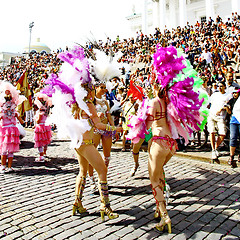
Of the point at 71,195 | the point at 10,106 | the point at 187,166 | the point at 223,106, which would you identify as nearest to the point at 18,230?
the point at 71,195

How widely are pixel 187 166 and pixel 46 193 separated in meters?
3.61

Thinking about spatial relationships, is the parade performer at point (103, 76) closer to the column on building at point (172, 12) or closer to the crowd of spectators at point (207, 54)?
the crowd of spectators at point (207, 54)

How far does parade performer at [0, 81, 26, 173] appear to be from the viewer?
19.2 ft

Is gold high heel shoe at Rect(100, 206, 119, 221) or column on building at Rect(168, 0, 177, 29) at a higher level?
column on building at Rect(168, 0, 177, 29)

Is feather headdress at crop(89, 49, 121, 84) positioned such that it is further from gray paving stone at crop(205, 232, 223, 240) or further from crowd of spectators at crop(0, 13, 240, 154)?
crowd of spectators at crop(0, 13, 240, 154)

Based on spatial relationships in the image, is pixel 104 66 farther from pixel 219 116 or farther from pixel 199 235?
pixel 219 116

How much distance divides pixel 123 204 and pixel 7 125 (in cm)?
389

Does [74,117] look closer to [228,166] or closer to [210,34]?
[228,166]

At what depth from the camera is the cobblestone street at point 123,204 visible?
3059mm

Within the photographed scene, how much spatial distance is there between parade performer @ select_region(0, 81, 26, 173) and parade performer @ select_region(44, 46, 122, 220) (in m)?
3.04

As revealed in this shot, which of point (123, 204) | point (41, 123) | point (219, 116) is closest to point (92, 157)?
point (123, 204)

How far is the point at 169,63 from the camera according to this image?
316 centimetres

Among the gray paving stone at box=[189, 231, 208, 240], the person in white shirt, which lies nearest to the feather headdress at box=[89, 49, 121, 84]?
the gray paving stone at box=[189, 231, 208, 240]

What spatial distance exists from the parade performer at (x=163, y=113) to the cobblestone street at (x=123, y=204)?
518mm
